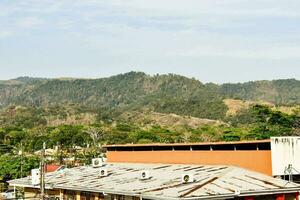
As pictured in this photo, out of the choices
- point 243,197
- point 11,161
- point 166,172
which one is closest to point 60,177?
point 166,172

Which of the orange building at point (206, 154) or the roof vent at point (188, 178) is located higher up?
the orange building at point (206, 154)

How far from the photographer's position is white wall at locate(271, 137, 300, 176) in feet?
94.0

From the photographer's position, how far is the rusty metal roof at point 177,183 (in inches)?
974

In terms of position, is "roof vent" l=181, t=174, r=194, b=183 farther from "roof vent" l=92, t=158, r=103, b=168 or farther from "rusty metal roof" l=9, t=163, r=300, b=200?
"roof vent" l=92, t=158, r=103, b=168

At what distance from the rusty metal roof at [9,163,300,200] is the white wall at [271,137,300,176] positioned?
3.37 feet

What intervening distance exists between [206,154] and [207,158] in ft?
0.89

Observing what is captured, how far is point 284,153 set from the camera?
29.1 m

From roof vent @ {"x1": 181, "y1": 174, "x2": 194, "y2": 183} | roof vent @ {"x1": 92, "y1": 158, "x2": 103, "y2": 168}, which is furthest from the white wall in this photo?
roof vent @ {"x1": 92, "y1": 158, "x2": 103, "y2": 168}

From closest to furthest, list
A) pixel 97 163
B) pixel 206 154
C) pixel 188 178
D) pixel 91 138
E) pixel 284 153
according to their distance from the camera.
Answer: pixel 188 178, pixel 284 153, pixel 206 154, pixel 97 163, pixel 91 138

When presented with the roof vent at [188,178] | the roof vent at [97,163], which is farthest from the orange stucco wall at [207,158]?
the roof vent at [188,178]

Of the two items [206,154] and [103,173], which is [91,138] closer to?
[103,173]

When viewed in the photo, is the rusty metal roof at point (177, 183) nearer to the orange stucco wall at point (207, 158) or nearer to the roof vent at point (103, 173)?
the roof vent at point (103, 173)

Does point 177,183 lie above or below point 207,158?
below

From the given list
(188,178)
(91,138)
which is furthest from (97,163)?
(91,138)
